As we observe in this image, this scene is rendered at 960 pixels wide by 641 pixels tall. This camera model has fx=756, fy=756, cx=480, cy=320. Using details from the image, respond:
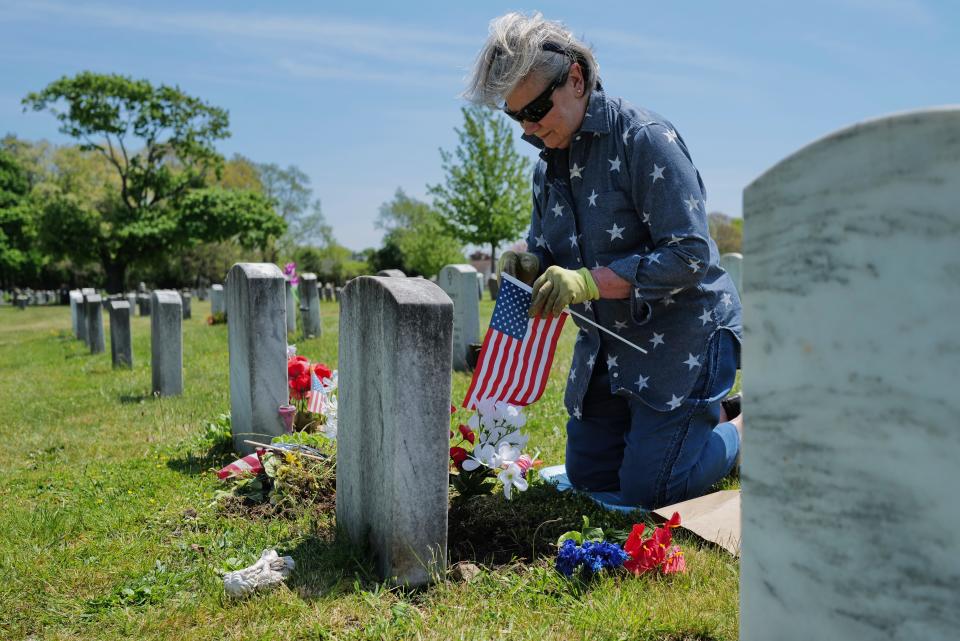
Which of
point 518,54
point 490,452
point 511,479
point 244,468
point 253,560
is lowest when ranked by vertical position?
point 253,560

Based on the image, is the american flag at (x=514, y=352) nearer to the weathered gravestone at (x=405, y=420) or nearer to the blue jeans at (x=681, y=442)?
the blue jeans at (x=681, y=442)

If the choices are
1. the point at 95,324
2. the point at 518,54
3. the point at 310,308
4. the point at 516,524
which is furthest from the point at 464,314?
the point at 95,324

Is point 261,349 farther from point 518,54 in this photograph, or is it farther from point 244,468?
point 518,54

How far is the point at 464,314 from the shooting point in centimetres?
883

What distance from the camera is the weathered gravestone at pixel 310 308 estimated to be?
42.4ft

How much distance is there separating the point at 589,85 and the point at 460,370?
5.45 m

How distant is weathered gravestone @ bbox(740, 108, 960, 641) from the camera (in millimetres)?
1500

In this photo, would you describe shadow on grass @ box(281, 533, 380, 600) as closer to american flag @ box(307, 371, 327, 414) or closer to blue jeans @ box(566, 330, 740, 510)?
blue jeans @ box(566, 330, 740, 510)

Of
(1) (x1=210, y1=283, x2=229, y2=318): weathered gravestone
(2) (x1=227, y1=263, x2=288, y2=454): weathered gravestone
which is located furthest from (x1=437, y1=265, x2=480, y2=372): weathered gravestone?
(1) (x1=210, y1=283, x2=229, y2=318): weathered gravestone

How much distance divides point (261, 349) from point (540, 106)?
2347mm

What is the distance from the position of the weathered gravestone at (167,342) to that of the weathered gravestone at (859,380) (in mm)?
6906

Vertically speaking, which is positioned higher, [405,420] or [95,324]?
[405,420]

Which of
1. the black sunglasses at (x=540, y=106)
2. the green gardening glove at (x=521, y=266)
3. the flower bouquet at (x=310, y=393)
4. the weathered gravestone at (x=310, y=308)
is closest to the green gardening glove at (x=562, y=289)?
the green gardening glove at (x=521, y=266)

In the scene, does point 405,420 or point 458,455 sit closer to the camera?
point 405,420
